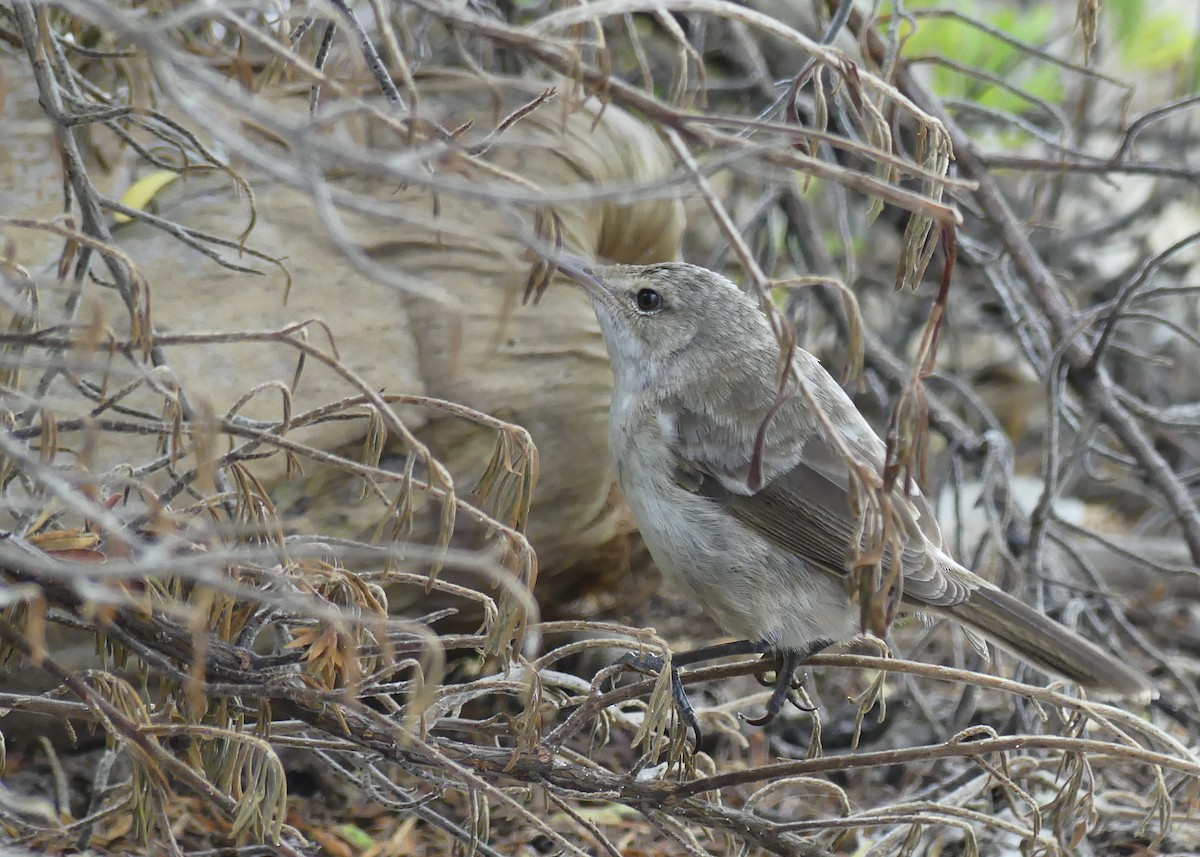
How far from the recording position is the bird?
3146mm

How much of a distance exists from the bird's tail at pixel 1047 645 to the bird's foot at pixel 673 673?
29.2 inches

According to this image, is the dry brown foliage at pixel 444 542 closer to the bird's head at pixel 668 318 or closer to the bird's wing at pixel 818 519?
the bird's wing at pixel 818 519

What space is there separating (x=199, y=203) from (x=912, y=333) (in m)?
3.82

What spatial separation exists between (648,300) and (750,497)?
2.65 ft

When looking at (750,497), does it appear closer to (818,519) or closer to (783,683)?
(818,519)

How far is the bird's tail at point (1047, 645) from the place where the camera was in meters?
3.02

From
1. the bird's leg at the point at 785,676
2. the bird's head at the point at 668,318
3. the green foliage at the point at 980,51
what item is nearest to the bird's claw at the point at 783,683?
the bird's leg at the point at 785,676

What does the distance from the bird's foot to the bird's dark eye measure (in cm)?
114

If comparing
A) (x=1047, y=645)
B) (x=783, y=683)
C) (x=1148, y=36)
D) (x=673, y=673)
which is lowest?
(x=783, y=683)

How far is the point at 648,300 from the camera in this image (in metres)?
3.85

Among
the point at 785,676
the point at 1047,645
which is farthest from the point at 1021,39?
the point at 785,676

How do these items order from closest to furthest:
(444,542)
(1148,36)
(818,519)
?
(444,542), (818,519), (1148,36)

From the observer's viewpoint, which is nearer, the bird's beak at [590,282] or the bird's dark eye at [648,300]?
the bird's beak at [590,282]

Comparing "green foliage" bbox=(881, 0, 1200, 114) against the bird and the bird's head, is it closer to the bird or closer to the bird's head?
the bird's head
